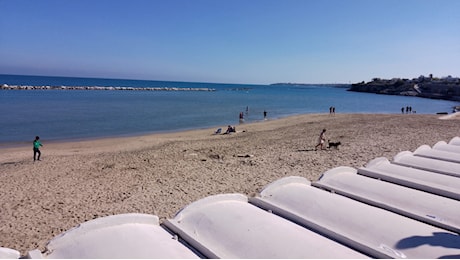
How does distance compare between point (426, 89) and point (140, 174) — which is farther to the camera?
point (426, 89)

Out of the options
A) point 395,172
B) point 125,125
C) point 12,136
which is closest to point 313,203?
point 395,172

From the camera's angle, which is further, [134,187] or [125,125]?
[125,125]

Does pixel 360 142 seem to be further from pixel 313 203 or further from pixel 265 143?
pixel 313 203

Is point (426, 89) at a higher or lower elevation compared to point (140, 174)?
higher

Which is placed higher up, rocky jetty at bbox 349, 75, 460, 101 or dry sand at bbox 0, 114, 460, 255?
rocky jetty at bbox 349, 75, 460, 101

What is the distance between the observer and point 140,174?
34.8ft

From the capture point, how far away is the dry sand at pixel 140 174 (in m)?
7.27

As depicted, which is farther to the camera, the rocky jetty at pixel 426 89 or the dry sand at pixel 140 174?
the rocky jetty at pixel 426 89

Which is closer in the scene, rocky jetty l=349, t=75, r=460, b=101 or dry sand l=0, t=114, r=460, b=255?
dry sand l=0, t=114, r=460, b=255

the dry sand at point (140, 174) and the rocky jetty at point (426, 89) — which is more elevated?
the rocky jetty at point (426, 89)

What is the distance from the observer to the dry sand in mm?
7266

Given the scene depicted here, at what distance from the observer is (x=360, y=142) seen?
15328 millimetres

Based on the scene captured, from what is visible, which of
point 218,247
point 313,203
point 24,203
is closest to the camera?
point 218,247

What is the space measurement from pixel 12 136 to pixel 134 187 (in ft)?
52.6
